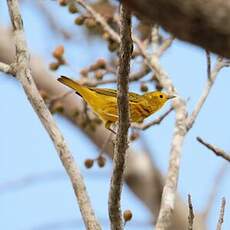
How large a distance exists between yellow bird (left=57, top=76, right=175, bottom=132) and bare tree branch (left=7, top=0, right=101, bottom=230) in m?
0.71

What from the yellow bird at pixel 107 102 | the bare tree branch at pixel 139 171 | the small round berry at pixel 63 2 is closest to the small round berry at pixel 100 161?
the yellow bird at pixel 107 102

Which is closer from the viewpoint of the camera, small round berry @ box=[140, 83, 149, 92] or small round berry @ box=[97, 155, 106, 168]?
small round berry @ box=[97, 155, 106, 168]

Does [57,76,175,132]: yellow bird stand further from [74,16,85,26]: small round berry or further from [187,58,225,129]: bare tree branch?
[74,16,85,26]: small round berry

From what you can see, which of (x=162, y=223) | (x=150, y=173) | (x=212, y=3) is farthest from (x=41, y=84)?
(x=212, y=3)

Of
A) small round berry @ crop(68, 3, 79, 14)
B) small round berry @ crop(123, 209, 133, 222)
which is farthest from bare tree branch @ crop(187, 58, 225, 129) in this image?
small round berry @ crop(68, 3, 79, 14)

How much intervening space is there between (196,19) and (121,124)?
1.34 meters

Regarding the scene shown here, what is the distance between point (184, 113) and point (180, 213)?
374 centimetres

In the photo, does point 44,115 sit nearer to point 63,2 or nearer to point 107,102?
point 107,102

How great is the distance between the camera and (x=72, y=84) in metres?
3.49

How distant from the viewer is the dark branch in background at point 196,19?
0.63 meters

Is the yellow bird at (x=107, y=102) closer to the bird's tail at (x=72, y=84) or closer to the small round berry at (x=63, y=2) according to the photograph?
the bird's tail at (x=72, y=84)

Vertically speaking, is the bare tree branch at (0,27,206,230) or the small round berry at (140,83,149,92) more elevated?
the small round berry at (140,83,149,92)

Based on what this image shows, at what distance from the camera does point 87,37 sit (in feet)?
23.2

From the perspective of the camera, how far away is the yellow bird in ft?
11.6
